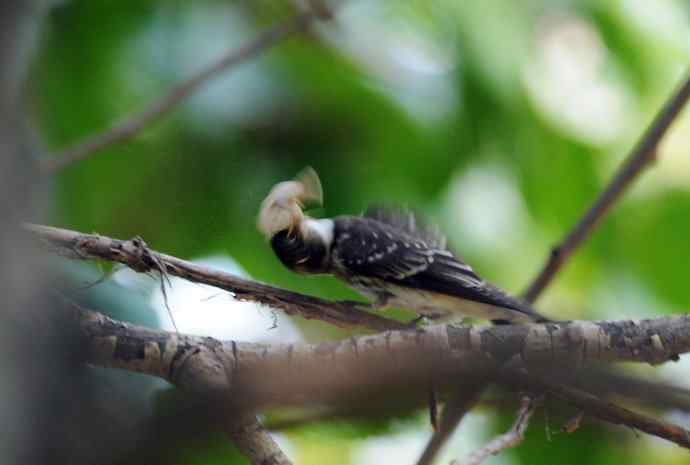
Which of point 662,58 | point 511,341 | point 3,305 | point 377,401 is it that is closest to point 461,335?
point 511,341

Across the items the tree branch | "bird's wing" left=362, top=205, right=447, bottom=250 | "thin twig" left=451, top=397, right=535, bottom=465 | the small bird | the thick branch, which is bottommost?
"thin twig" left=451, top=397, right=535, bottom=465

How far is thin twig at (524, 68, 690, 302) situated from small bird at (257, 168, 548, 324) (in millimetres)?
189

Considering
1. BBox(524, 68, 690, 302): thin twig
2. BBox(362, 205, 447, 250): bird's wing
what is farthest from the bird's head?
BBox(524, 68, 690, 302): thin twig

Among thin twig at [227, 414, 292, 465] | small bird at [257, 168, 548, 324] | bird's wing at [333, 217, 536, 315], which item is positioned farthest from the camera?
bird's wing at [333, 217, 536, 315]

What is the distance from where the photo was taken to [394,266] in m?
3.42

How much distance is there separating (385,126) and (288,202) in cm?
80

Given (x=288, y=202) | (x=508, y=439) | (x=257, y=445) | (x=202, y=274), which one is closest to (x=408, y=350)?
(x=508, y=439)

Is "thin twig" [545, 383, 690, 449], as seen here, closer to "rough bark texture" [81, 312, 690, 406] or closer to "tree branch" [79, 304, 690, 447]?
"tree branch" [79, 304, 690, 447]

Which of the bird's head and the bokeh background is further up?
the bokeh background

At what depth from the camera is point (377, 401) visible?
3.03ft

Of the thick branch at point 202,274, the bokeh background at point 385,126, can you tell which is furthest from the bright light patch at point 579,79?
the thick branch at point 202,274

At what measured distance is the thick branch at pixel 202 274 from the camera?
94.2 inches

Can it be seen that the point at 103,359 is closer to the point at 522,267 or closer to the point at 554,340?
the point at 554,340

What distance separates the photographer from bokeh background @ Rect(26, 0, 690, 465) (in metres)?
3.46
